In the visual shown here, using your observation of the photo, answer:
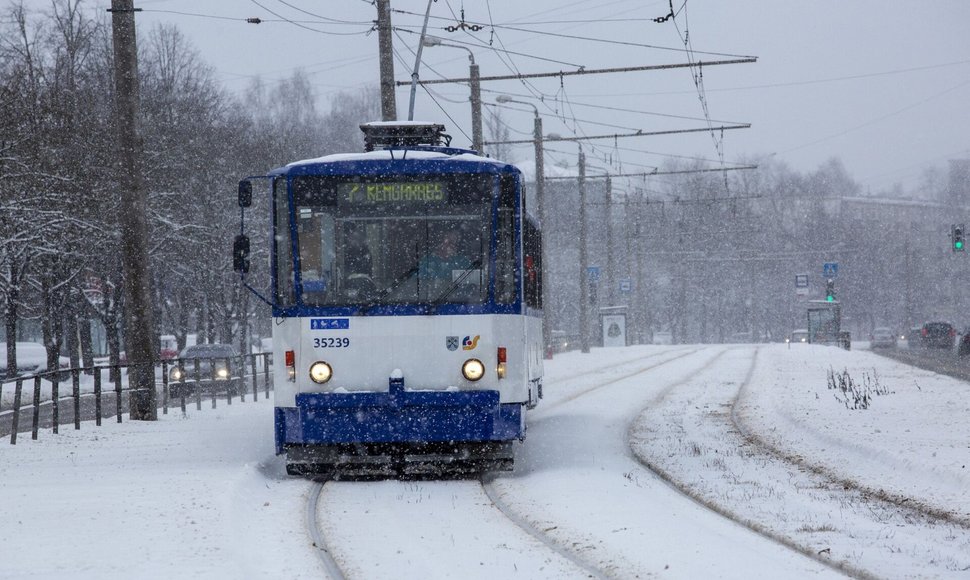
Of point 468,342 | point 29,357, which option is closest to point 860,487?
point 468,342

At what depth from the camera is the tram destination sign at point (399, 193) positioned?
1225 centimetres

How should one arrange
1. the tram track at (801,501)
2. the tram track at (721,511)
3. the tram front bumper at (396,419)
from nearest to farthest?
the tram track at (721,511)
the tram track at (801,501)
the tram front bumper at (396,419)

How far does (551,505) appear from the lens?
33.2 feet

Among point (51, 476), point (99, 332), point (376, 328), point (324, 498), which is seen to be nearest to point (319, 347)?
point (376, 328)

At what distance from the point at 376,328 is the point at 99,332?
2856 inches

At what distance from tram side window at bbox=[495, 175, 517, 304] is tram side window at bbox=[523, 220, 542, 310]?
656 mm

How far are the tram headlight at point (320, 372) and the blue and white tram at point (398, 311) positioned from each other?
0.04ft

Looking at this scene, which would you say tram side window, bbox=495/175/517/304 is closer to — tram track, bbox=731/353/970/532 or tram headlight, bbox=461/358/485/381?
tram headlight, bbox=461/358/485/381

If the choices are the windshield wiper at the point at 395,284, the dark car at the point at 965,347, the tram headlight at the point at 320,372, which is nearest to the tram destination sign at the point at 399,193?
the windshield wiper at the point at 395,284

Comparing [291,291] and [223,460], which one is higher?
[291,291]

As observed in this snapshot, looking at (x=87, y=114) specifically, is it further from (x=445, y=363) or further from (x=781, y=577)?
(x=781, y=577)

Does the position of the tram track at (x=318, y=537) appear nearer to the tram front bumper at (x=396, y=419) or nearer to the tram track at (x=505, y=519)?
the tram track at (x=505, y=519)

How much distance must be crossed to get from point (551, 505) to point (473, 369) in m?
2.16

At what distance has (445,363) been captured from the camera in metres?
12.0
